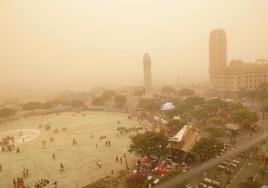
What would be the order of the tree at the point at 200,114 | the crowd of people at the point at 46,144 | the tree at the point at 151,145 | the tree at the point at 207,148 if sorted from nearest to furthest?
the crowd of people at the point at 46,144 < the tree at the point at 207,148 < the tree at the point at 151,145 < the tree at the point at 200,114

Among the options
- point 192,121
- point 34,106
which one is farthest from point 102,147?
point 34,106

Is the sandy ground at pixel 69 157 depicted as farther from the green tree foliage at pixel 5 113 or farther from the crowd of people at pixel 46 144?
the green tree foliage at pixel 5 113

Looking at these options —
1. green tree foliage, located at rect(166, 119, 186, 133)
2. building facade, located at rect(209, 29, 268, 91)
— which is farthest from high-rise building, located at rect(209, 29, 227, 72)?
green tree foliage, located at rect(166, 119, 186, 133)

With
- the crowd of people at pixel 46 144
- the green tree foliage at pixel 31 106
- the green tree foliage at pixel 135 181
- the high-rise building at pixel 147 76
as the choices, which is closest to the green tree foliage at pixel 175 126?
the crowd of people at pixel 46 144

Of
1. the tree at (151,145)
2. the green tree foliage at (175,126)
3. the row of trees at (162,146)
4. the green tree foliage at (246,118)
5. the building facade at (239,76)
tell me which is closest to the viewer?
the row of trees at (162,146)

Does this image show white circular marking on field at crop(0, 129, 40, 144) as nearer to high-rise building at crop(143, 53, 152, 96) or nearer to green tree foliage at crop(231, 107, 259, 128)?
green tree foliage at crop(231, 107, 259, 128)

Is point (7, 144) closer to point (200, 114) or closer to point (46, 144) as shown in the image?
point (46, 144)
